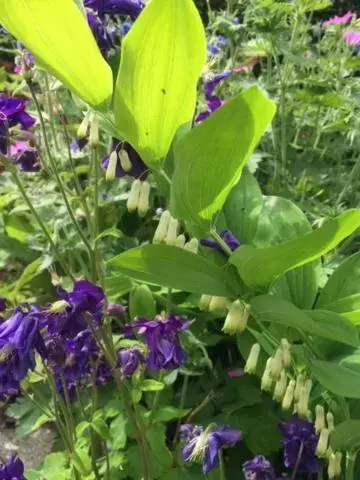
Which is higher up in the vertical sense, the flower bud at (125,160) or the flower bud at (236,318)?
the flower bud at (125,160)

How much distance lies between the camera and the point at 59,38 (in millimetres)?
809

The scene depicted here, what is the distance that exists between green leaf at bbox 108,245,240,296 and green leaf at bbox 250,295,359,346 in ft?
0.20

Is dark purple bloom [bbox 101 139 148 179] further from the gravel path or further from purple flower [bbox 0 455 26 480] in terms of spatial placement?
the gravel path

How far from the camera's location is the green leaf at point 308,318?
2.97 feet

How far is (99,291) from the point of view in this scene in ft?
4.06

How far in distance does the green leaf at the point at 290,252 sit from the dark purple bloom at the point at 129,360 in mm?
531

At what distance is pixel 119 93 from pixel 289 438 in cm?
94

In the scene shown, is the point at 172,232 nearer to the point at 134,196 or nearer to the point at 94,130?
the point at 134,196

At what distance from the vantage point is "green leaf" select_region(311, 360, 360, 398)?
95 centimetres

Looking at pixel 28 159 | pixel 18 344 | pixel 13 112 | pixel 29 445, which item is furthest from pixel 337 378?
pixel 29 445

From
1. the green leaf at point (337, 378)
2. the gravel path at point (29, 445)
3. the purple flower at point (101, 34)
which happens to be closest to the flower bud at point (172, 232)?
the green leaf at point (337, 378)

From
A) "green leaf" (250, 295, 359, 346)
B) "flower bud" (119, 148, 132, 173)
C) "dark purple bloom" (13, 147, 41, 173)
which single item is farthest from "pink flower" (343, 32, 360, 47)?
"green leaf" (250, 295, 359, 346)

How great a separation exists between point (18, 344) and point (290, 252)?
1.72 ft

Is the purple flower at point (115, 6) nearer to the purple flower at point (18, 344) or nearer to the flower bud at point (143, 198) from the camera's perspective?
the flower bud at point (143, 198)
